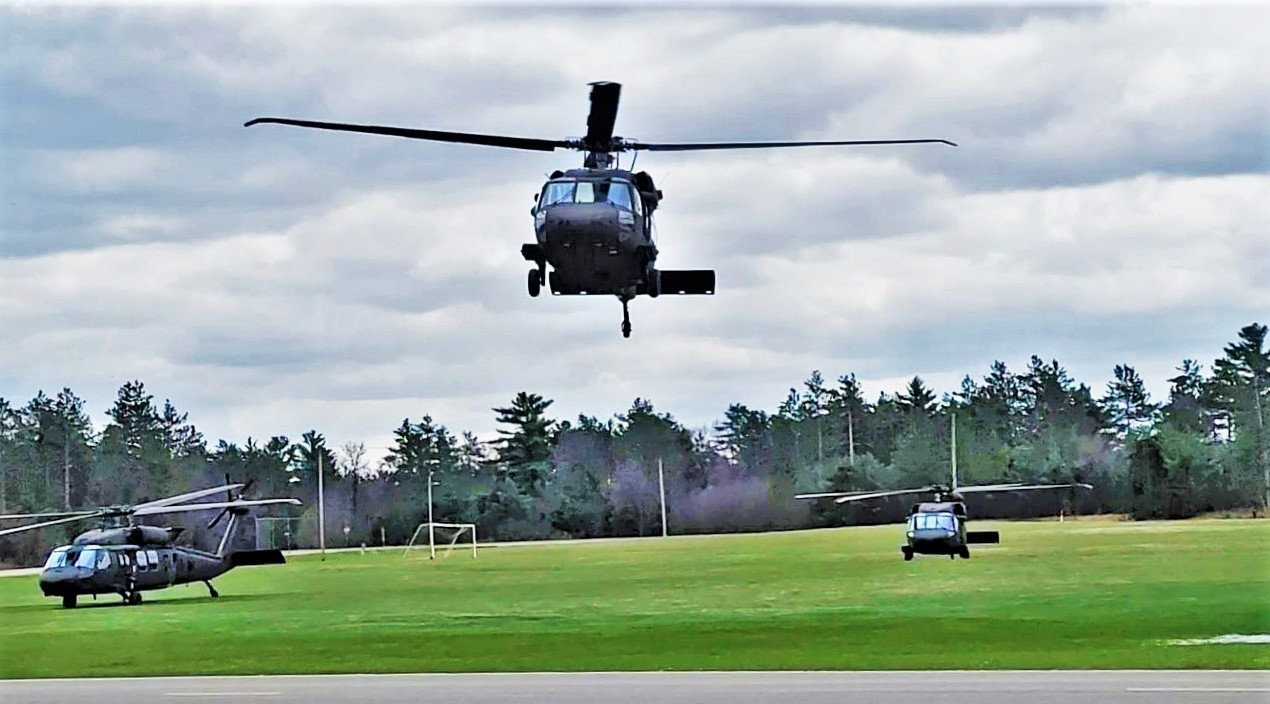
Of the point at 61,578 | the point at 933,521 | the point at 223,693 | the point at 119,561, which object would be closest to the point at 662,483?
the point at 933,521

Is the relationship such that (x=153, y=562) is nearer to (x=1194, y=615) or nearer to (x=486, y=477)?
(x=486, y=477)

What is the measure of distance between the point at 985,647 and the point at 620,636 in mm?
6112

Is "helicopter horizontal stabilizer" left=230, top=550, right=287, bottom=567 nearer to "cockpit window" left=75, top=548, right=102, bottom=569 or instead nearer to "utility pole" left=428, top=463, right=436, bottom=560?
"cockpit window" left=75, top=548, right=102, bottom=569

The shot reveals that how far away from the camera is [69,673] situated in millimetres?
21656

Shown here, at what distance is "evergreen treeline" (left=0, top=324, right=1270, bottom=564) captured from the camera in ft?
133

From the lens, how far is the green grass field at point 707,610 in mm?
22500

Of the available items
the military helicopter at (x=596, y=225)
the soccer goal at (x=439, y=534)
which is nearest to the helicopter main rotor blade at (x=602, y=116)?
the military helicopter at (x=596, y=225)

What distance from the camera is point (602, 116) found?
1432 centimetres

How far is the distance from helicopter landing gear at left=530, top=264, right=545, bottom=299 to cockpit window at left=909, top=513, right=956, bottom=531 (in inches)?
859

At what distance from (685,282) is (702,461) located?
28334mm

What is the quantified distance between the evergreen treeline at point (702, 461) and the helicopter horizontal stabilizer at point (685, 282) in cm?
2396

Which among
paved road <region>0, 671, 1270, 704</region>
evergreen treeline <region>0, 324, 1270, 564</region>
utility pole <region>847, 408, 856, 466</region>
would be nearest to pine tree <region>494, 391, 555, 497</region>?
evergreen treeline <region>0, 324, 1270, 564</region>

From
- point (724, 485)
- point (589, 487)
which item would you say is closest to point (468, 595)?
point (589, 487)

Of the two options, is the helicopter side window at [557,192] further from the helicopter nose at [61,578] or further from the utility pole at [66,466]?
the utility pole at [66,466]
